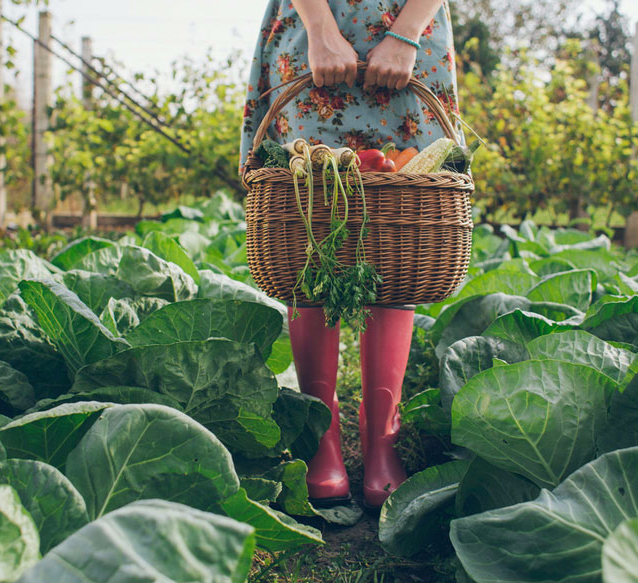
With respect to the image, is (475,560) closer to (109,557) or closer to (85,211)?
(109,557)

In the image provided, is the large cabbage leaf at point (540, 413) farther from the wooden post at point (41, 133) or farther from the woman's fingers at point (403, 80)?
the wooden post at point (41, 133)

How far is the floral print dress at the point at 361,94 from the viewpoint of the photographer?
1848mm

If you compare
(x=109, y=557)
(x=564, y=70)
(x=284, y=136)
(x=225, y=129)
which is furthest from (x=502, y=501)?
(x=564, y=70)

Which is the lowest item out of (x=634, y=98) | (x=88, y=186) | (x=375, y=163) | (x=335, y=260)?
(x=335, y=260)

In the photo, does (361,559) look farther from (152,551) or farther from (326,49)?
(326,49)

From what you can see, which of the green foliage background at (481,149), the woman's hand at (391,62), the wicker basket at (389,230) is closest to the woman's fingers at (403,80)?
the woman's hand at (391,62)

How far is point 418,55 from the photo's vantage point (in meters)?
1.91

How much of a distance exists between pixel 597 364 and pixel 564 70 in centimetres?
660

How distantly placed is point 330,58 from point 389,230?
0.50 m

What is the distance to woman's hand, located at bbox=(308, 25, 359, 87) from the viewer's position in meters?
1.65

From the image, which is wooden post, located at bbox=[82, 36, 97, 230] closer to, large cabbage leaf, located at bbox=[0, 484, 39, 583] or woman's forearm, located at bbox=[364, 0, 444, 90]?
woman's forearm, located at bbox=[364, 0, 444, 90]

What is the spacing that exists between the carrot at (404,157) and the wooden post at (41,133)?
16.4 ft

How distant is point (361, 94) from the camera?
1.86 metres

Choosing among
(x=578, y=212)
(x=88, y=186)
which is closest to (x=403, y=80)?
(x=88, y=186)
